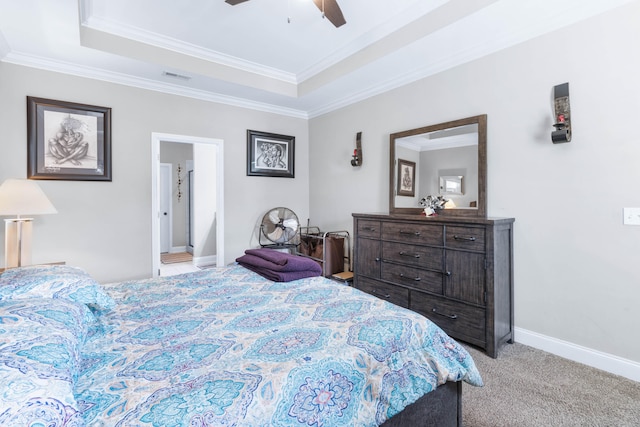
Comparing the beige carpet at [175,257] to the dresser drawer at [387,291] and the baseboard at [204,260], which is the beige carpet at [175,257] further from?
the dresser drawer at [387,291]

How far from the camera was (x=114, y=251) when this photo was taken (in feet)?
10.9

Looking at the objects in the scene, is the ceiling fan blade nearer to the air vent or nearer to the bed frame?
the air vent

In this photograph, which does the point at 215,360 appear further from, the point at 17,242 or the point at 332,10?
the point at 17,242

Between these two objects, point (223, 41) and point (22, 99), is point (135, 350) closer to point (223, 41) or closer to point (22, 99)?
point (223, 41)

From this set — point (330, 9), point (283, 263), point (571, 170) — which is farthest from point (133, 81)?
point (571, 170)

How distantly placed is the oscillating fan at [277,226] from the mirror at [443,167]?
137cm

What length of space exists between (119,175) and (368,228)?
8.91ft

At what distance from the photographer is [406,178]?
3293 mm

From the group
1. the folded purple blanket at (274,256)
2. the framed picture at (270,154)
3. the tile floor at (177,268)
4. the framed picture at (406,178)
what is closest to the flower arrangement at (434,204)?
the framed picture at (406,178)

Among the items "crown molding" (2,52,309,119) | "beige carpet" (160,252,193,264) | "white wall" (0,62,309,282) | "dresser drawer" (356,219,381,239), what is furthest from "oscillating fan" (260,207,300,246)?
"beige carpet" (160,252,193,264)

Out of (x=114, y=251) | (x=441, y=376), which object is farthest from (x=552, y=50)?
(x=114, y=251)

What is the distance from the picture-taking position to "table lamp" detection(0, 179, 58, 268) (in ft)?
7.39

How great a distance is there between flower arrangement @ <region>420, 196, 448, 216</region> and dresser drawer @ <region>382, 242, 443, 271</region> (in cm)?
41

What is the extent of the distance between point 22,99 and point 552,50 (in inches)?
179
